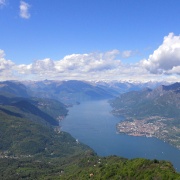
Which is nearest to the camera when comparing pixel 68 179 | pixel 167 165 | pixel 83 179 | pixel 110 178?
pixel 167 165

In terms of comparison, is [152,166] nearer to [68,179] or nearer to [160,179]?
[160,179]

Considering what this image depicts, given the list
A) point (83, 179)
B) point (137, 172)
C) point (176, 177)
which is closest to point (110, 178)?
point (137, 172)

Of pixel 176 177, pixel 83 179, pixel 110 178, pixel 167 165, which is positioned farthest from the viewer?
pixel 83 179

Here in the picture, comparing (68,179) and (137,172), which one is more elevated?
(137,172)

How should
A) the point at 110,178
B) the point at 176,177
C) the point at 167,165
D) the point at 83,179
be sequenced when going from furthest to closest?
the point at 83,179
the point at 110,178
the point at 167,165
the point at 176,177

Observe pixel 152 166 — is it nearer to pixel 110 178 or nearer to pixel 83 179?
pixel 110 178

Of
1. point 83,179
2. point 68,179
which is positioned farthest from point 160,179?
point 68,179

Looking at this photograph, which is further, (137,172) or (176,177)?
(137,172)

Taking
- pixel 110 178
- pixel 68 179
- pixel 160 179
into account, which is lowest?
pixel 68 179

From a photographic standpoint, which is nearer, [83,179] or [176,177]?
[176,177]
